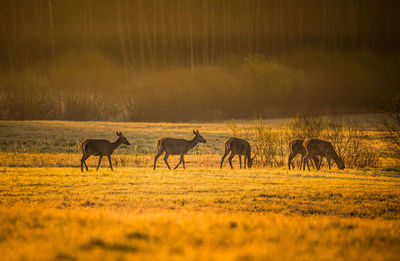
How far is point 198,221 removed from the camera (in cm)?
955

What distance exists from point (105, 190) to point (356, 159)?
66.9ft

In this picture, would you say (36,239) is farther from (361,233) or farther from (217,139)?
(217,139)

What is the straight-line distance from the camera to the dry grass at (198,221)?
7.13 m

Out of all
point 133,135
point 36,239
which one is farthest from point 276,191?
point 133,135

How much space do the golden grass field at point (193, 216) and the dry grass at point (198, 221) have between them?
0.02 metres

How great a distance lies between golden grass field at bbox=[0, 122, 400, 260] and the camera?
7.16m

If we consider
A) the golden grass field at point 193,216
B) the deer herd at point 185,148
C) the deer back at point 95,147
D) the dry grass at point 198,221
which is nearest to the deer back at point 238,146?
the deer herd at point 185,148

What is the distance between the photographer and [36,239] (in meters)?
7.82

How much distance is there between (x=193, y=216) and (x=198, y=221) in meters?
1.15

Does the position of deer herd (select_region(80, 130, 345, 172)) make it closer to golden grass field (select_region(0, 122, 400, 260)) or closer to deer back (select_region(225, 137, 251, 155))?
deer back (select_region(225, 137, 251, 155))

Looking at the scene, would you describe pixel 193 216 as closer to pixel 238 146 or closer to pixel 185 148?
pixel 185 148

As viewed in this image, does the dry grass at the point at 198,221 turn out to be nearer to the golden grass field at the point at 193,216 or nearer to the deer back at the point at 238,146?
the golden grass field at the point at 193,216

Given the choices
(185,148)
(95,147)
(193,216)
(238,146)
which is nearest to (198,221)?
(193,216)

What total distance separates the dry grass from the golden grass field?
21 mm
